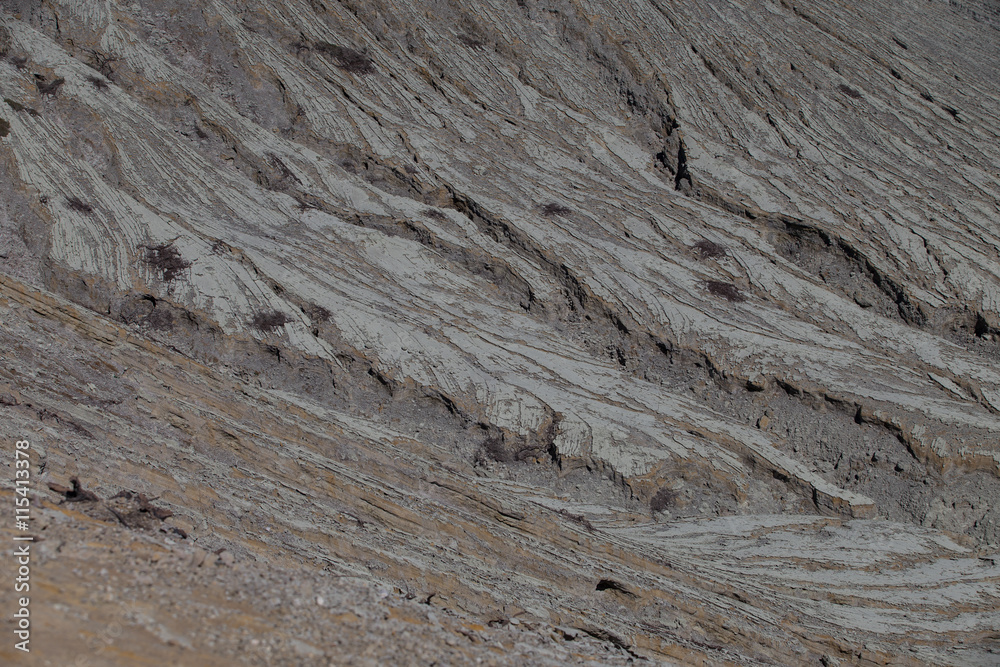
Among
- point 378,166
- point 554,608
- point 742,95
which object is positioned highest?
point 742,95

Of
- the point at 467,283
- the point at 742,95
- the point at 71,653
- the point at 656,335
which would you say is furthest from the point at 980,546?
the point at 71,653

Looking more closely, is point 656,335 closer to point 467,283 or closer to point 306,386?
point 467,283

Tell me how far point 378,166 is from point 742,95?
11.7 metres

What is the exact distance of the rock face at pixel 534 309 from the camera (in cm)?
1180

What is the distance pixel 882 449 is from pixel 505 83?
577 inches

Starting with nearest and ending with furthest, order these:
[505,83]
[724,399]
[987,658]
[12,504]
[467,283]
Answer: [12,504]
[987,658]
[724,399]
[467,283]
[505,83]

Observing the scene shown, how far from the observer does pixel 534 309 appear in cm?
1669

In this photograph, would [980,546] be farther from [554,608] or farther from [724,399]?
[554,608]

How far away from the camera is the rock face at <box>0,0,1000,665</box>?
38.7 feet

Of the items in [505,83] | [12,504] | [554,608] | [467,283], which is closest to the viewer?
[12,504]

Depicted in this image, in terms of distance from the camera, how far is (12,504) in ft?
27.4

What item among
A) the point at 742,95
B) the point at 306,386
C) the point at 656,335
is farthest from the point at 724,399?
the point at 742,95

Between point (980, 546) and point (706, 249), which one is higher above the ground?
point (706, 249)

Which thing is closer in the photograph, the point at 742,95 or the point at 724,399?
the point at 724,399
